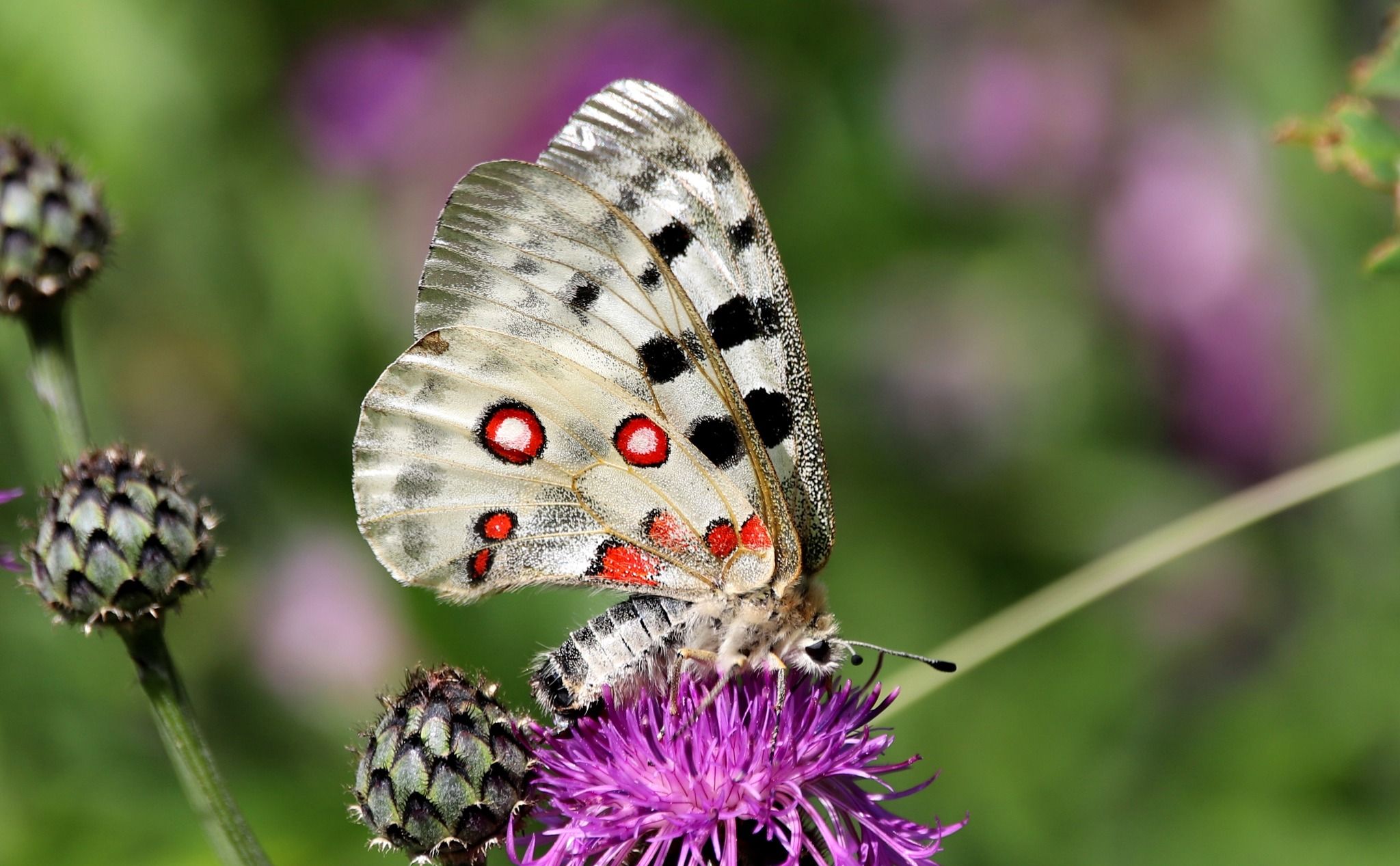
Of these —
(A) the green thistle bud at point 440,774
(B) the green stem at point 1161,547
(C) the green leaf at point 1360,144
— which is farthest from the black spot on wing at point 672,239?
(C) the green leaf at point 1360,144

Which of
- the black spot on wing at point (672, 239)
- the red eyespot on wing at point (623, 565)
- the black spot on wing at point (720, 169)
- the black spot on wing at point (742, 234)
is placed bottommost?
the red eyespot on wing at point (623, 565)

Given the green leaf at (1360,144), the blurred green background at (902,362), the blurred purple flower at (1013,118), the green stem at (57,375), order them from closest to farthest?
the green leaf at (1360,144) → the green stem at (57,375) → the blurred green background at (902,362) → the blurred purple flower at (1013,118)

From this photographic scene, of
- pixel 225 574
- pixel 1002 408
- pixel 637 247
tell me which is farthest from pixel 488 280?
pixel 1002 408

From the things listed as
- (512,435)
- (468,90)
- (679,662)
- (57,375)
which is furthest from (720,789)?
(468,90)

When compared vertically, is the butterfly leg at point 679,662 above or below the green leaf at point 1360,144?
below

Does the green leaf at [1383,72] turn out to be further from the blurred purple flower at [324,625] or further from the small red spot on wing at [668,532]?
the blurred purple flower at [324,625]

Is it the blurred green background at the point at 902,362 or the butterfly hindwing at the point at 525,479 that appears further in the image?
the blurred green background at the point at 902,362

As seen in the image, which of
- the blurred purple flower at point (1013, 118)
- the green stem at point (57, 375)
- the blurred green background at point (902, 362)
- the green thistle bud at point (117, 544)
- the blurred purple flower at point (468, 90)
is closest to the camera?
the green thistle bud at point (117, 544)

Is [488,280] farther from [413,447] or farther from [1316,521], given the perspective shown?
[1316,521]
